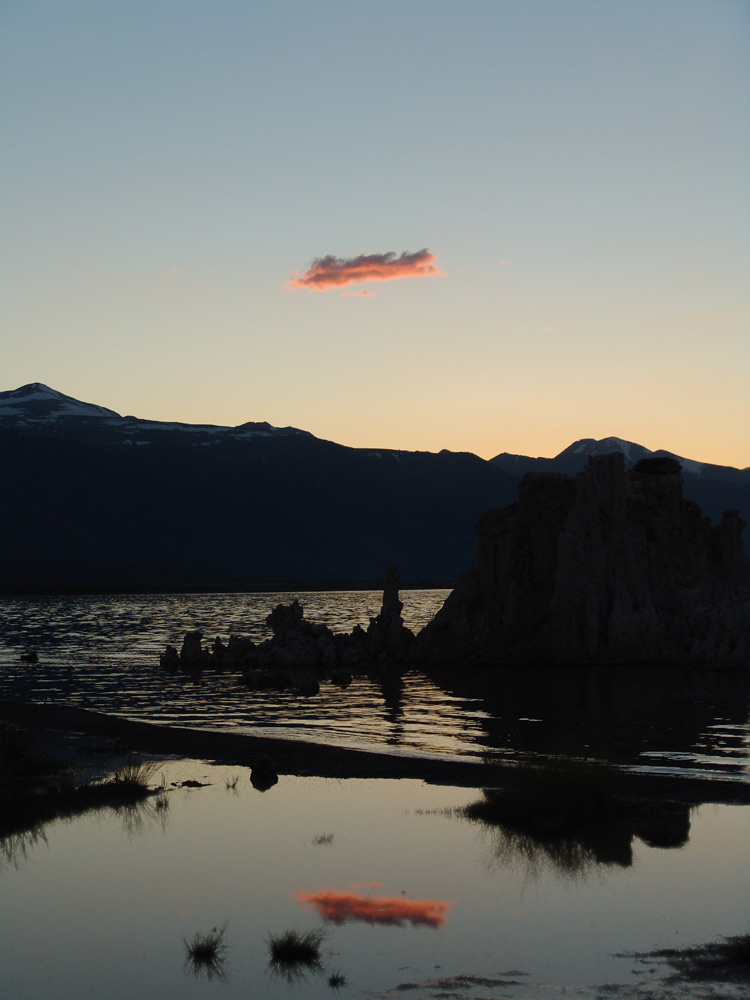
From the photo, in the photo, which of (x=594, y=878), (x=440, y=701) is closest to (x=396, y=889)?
(x=594, y=878)

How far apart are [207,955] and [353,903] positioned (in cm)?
250

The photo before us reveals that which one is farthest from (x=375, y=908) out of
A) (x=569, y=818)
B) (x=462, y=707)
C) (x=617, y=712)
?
(x=462, y=707)

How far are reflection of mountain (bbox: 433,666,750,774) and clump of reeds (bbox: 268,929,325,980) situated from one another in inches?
483

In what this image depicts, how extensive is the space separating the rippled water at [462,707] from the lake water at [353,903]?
7.00 m

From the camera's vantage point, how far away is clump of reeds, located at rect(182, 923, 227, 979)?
1100cm

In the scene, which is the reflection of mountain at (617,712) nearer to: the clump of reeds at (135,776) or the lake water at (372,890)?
the lake water at (372,890)

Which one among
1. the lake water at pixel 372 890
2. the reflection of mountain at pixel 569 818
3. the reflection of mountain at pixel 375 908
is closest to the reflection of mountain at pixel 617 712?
the lake water at pixel 372 890

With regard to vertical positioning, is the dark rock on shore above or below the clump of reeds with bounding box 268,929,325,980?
above

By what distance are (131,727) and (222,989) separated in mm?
17898

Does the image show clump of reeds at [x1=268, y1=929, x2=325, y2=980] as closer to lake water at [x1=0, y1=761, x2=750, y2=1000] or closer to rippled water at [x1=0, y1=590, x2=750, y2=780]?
lake water at [x1=0, y1=761, x2=750, y2=1000]

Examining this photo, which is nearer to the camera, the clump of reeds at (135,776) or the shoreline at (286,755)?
the clump of reeds at (135,776)

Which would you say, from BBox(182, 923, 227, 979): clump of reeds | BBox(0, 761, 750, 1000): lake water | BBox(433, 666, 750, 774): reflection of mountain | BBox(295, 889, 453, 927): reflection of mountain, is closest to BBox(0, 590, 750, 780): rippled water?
BBox(433, 666, 750, 774): reflection of mountain

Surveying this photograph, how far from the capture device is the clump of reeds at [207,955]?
11000 mm

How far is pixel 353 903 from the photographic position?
43.5 feet
